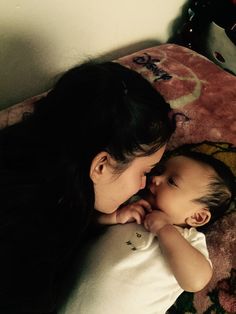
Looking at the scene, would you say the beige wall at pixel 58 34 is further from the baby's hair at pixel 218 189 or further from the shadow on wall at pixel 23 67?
the baby's hair at pixel 218 189

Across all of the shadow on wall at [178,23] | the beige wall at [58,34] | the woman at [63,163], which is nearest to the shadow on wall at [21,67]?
the beige wall at [58,34]

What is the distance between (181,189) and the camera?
0.93m

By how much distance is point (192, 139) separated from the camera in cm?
110

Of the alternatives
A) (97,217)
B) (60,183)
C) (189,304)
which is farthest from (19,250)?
(189,304)

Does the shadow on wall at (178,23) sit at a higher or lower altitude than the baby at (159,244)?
higher

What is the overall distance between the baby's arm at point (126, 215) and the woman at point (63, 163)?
137 millimetres

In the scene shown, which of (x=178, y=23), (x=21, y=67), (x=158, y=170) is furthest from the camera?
(x=178, y=23)

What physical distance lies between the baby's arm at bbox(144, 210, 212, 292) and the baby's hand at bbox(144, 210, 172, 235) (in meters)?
0.01

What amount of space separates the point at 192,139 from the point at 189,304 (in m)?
0.44

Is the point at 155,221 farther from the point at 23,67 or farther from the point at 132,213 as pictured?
the point at 23,67

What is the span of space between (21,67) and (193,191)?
595mm

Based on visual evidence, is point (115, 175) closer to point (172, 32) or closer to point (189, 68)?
point (189, 68)

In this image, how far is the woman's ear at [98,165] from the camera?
75cm

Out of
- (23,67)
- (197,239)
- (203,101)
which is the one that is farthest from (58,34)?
(197,239)
